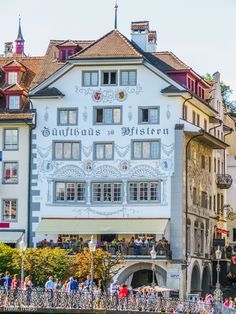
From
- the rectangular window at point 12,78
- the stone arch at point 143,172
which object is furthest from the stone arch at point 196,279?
the rectangular window at point 12,78

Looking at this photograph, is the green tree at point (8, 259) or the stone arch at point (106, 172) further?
the stone arch at point (106, 172)

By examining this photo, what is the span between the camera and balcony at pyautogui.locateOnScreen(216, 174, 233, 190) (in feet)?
364

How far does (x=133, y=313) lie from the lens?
78875 mm

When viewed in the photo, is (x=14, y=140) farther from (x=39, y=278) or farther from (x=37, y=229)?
(x=39, y=278)

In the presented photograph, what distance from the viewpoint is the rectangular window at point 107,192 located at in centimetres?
9988

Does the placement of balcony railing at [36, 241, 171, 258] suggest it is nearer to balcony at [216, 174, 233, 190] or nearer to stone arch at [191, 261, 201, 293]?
stone arch at [191, 261, 201, 293]

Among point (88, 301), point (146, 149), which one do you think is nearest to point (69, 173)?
point (146, 149)

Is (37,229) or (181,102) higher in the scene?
(181,102)

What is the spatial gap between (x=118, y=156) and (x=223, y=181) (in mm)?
13928

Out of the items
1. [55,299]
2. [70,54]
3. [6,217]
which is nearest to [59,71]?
[70,54]

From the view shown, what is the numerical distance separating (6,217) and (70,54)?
12.7 metres

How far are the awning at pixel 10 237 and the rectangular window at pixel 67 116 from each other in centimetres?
Result: 813

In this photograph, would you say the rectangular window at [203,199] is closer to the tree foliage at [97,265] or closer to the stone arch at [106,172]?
the stone arch at [106,172]

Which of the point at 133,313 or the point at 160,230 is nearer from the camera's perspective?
the point at 133,313
